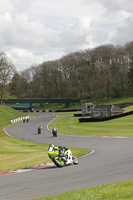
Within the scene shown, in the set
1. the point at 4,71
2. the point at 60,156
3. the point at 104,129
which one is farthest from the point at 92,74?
the point at 60,156

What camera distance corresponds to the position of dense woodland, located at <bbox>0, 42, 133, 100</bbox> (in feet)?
404

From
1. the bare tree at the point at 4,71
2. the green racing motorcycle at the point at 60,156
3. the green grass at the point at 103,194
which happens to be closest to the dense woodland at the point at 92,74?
the bare tree at the point at 4,71

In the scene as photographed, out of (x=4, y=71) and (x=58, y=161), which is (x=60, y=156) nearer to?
(x=58, y=161)

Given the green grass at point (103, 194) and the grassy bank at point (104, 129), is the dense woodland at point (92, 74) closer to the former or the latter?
the grassy bank at point (104, 129)

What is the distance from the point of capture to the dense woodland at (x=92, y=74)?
123188 millimetres

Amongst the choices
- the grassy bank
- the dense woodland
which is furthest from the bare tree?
the grassy bank

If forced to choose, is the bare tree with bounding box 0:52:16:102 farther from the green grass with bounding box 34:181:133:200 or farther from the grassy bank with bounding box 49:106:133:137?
the green grass with bounding box 34:181:133:200

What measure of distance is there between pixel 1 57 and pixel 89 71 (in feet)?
148

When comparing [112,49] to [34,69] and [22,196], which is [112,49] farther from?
[22,196]

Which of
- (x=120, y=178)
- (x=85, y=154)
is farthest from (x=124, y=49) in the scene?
(x=120, y=178)

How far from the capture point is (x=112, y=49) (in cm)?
12500

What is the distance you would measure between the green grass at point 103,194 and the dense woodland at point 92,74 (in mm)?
105919

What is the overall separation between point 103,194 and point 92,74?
122 m

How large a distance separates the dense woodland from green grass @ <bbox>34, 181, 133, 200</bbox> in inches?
4170
